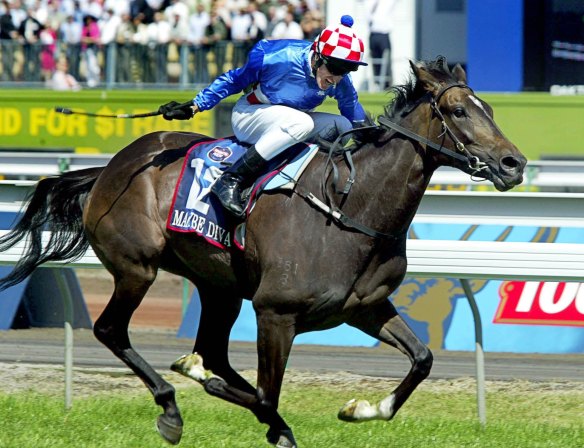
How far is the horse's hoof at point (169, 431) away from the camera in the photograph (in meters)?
5.72

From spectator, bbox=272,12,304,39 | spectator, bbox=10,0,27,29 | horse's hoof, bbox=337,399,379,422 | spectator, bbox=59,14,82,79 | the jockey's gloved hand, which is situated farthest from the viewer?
spectator, bbox=10,0,27,29

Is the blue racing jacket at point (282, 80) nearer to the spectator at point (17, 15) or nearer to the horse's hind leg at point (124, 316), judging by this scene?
the horse's hind leg at point (124, 316)

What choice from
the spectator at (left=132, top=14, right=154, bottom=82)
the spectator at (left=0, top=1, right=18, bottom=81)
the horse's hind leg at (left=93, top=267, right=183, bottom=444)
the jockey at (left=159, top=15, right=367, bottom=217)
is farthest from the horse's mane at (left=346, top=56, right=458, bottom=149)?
the spectator at (left=0, top=1, right=18, bottom=81)

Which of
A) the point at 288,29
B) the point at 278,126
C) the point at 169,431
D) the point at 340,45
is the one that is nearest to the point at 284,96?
the point at 278,126

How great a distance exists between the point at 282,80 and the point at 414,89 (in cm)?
70

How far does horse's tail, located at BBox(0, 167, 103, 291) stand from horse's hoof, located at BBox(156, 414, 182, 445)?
4.82ft

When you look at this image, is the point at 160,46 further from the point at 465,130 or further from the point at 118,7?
the point at 465,130

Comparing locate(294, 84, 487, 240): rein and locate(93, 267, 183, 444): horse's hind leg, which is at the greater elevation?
locate(294, 84, 487, 240): rein

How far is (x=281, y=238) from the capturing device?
5641 mm

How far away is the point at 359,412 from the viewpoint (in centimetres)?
568

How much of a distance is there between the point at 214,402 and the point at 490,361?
2440mm

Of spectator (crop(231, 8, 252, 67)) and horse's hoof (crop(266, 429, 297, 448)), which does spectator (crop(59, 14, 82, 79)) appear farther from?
horse's hoof (crop(266, 429, 297, 448))

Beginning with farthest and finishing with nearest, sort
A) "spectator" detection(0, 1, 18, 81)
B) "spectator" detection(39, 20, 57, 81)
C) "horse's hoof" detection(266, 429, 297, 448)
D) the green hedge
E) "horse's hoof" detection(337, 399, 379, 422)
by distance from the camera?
"spectator" detection(0, 1, 18, 81), "spectator" detection(39, 20, 57, 81), the green hedge, "horse's hoof" detection(337, 399, 379, 422), "horse's hoof" detection(266, 429, 297, 448)

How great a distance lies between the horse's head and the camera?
5332mm
